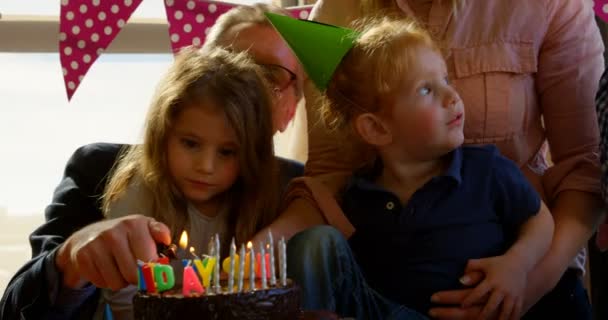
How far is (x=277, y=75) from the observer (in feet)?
6.33

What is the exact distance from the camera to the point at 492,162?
1644 millimetres

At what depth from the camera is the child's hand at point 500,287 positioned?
153cm

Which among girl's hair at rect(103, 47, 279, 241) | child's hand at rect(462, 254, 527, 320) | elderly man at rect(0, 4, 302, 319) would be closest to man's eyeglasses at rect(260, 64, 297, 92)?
elderly man at rect(0, 4, 302, 319)

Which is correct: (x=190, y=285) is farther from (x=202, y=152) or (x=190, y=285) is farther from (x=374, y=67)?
(x=374, y=67)

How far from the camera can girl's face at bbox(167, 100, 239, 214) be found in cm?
166

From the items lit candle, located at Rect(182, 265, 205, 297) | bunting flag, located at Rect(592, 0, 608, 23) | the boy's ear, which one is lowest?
the boy's ear

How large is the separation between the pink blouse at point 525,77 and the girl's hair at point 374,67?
0.38ft

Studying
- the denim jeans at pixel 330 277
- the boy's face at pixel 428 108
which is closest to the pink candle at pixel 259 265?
the denim jeans at pixel 330 277

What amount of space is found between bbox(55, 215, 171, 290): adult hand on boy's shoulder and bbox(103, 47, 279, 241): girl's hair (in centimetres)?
32

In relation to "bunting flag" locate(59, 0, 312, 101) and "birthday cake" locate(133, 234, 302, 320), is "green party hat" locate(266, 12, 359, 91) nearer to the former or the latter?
"birthday cake" locate(133, 234, 302, 320)

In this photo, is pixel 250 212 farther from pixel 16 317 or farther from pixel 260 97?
pixel 16 317

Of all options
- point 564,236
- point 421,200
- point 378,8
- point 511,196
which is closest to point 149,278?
point 421,200

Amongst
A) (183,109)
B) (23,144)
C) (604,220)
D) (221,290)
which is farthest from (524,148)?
(23,144)

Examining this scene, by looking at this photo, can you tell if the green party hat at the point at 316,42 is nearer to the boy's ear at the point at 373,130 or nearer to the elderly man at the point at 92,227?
the boy's ear at the point at 373,130
